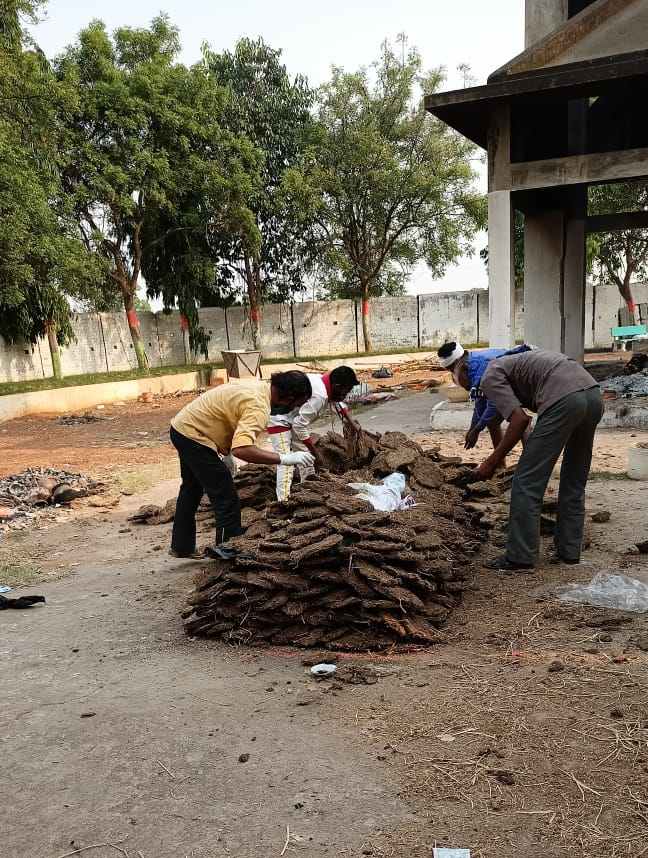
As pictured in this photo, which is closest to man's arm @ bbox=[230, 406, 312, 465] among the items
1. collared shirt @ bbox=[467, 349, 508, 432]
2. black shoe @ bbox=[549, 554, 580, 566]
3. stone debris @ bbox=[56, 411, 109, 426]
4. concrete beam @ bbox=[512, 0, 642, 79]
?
collared shirt @ bbox=[467, 349, 508, 432]

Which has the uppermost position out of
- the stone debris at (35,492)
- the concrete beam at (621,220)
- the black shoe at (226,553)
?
the concrete beam at (621,220)

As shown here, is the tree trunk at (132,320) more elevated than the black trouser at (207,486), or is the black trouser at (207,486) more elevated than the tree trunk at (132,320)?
the tree trunk at (132,320)

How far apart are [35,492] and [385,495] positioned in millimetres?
5317

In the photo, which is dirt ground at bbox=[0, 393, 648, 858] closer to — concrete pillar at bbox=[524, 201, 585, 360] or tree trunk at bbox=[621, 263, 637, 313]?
concrete pillar at bbox=[524, 201, 585, 360]

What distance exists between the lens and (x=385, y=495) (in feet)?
17.7

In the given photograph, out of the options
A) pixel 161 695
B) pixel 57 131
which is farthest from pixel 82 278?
pixel 161 695

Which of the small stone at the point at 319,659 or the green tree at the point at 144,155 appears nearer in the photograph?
the small stone at the point at 319,659

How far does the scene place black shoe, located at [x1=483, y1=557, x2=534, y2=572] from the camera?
16.4ft

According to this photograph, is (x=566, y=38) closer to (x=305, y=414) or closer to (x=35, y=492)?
(x=305, y=414)

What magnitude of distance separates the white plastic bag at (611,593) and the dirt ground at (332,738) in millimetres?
106

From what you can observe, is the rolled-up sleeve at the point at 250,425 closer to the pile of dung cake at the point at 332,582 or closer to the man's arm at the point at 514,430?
the pile of dung cake at the point at 332,582

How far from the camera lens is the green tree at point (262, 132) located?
29.5 m

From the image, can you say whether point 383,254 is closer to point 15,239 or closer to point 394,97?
point 394,97

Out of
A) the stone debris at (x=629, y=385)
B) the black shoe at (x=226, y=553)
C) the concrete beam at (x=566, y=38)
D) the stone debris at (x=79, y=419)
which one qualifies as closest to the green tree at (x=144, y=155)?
the stone debris at (x=79, y=419)
